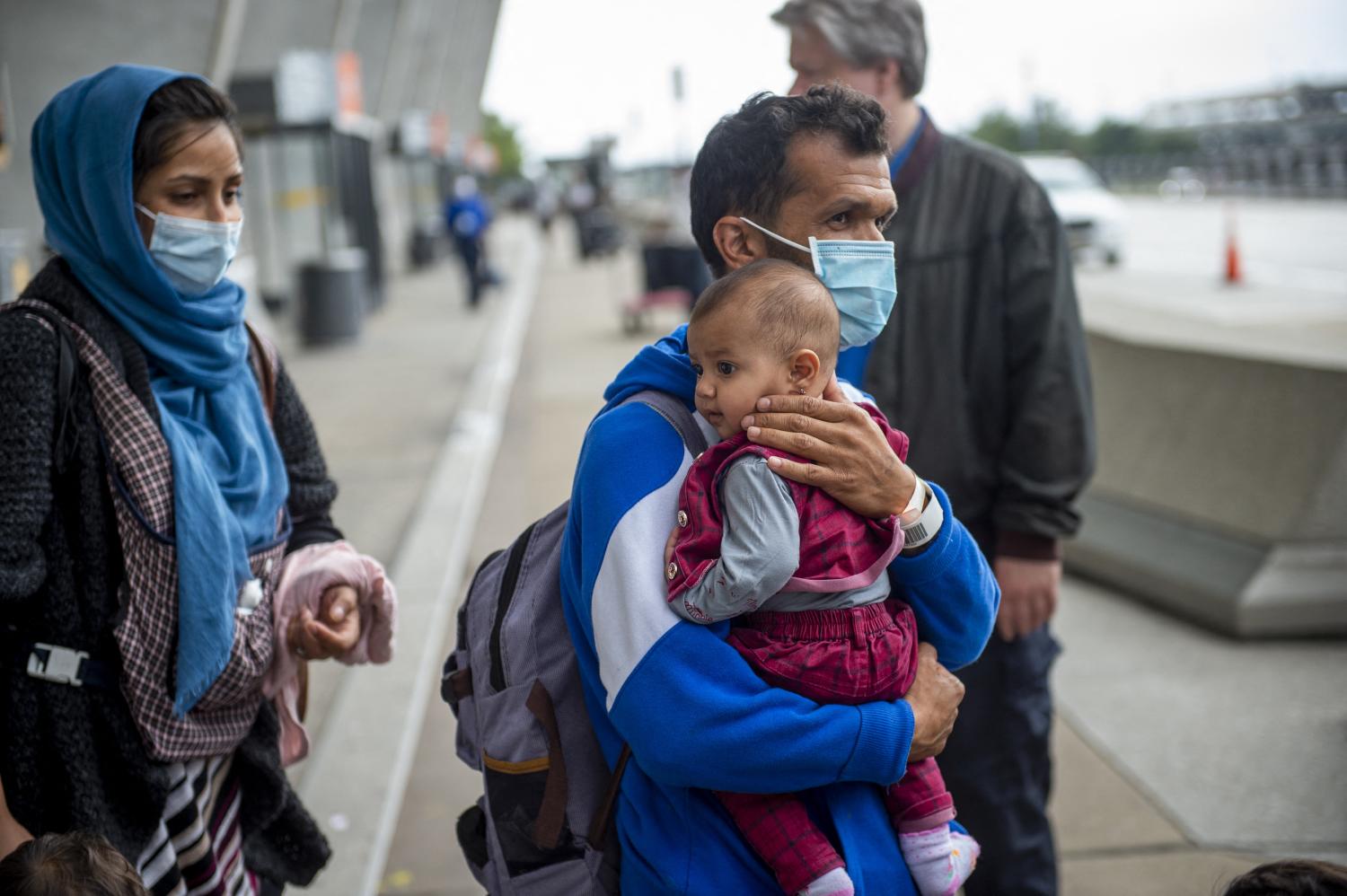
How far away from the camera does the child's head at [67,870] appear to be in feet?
5.23

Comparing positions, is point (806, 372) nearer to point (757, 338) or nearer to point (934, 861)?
point (757, 338)

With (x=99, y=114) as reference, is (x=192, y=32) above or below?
above

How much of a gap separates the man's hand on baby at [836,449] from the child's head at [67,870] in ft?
3.29

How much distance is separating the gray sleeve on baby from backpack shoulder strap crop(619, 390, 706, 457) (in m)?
0.12

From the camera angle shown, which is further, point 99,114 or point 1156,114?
point 1156,114

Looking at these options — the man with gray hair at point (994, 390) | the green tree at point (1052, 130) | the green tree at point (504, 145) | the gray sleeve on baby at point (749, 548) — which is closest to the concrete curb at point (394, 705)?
the man with gray hair at point (994, 390)

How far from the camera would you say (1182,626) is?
5617 millimetres

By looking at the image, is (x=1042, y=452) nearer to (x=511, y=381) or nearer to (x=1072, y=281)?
(x=1072, y=281)

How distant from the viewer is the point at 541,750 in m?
1.79

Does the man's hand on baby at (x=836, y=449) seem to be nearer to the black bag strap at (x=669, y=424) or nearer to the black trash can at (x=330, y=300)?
the black bag strap at (x=669, y=424)

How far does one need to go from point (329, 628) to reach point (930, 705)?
1.27 meters

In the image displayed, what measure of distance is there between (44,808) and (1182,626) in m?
4.81

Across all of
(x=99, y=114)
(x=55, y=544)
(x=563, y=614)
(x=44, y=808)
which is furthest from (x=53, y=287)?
(x=563, y=614)

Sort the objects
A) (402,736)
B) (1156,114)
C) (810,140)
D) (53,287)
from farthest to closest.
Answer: (1156,114)
(402,736)
(53,287)
(810,140)
